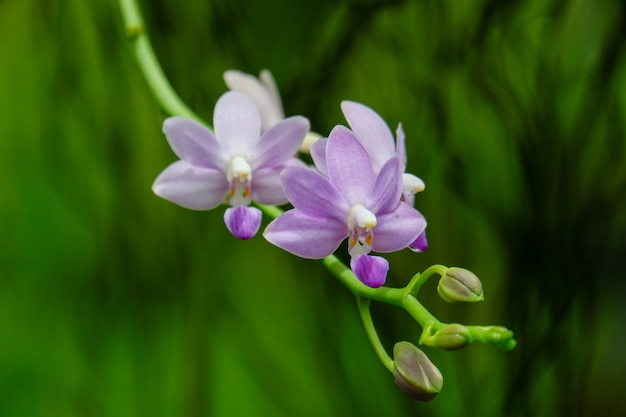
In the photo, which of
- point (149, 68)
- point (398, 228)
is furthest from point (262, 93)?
point (398, 228)

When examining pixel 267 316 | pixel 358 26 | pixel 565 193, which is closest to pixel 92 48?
pixel 358 26

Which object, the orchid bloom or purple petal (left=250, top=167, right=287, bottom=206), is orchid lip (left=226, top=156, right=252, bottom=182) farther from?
the orchid bloom

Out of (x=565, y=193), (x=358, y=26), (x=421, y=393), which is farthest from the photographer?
(x=358, y=26)

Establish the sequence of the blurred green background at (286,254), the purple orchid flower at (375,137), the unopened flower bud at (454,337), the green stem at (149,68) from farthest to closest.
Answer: the blurred green background at (286,254), the green stem at (149,68), the purple orchid flower at (375,137), the unopened flower bud at (454,337)

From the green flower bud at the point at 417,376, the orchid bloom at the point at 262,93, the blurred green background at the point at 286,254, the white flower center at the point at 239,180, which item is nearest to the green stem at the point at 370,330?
the green flower bud at the point at 417,376

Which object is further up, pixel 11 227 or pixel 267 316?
pixel 11 227

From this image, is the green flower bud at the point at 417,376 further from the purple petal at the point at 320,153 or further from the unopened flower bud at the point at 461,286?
the purple petal at the point at 320,153

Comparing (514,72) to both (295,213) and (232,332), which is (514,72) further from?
(295,213)
